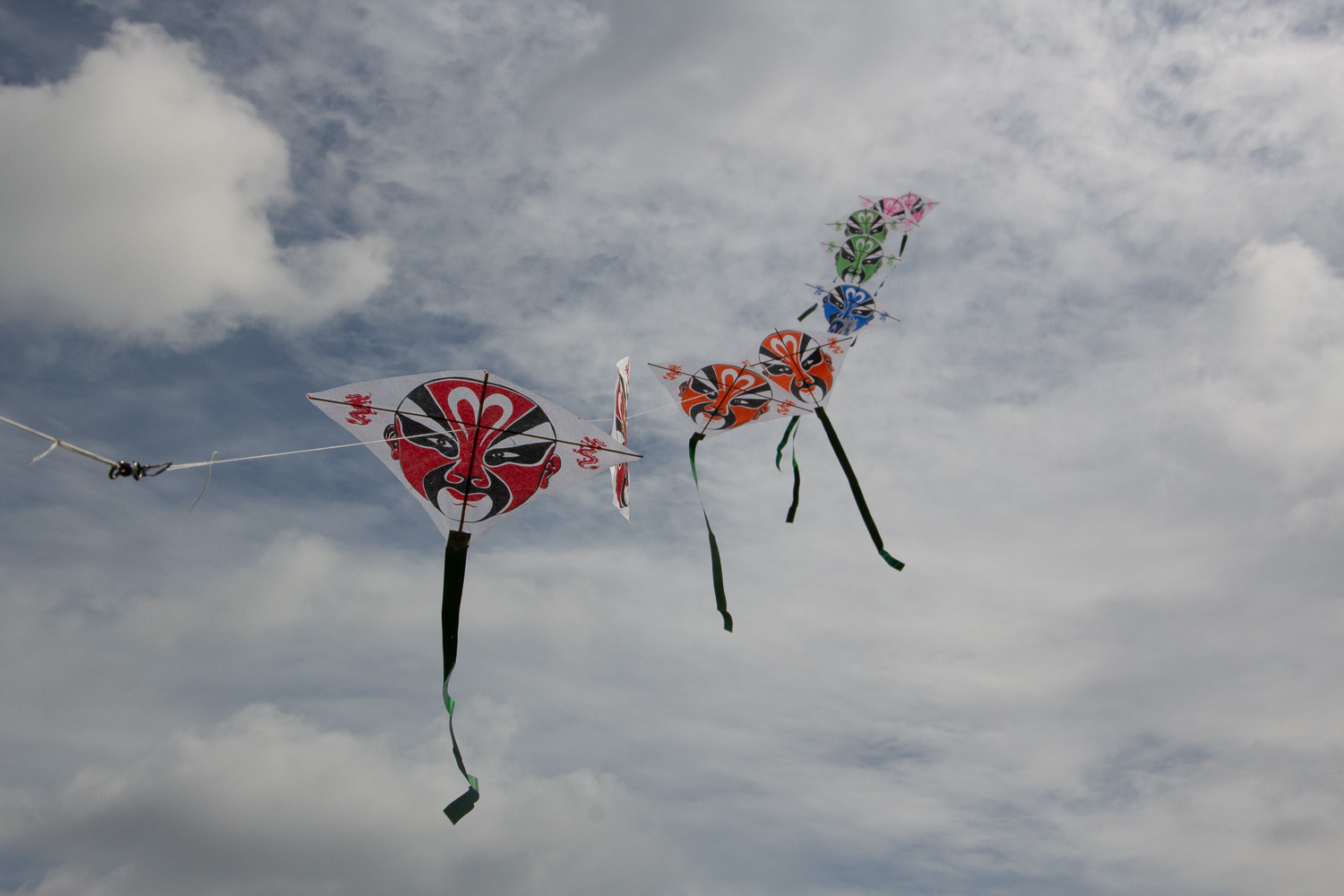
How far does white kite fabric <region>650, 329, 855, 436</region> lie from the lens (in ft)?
64.3

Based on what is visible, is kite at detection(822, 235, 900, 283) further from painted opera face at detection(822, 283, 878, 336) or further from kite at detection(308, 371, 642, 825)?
kite at detection(308, 371, 642, 825)

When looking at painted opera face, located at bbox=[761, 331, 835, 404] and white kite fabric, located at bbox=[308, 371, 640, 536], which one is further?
painted opera face, located at bbox=[761, 331, 835, 404]

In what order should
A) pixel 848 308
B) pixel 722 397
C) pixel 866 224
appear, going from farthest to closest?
pixel 866 224 → pixel 848 308 → pixel 722 397

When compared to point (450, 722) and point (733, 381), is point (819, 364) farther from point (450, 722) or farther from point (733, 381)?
point (450, 722)

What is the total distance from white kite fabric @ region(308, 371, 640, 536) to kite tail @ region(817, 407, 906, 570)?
21.6 ft

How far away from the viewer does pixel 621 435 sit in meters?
24.2

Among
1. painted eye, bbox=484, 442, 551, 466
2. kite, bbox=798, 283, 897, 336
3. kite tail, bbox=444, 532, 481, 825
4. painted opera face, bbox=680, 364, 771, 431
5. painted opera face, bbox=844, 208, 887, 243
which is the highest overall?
painted opera face, bbox=844, 208, 887, 243

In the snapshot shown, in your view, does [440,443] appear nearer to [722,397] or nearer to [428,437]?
[428,437]

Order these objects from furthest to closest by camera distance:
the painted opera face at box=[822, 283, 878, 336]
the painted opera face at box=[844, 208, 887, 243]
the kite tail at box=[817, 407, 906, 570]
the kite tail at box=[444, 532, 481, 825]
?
the painted opera face at box=[844, 208, 887, 243], the painted opera face at box=[822, 283, 878, 336], the kite tail at box=[817, 407, 906, 570], the kite tail at box=[444, 532, 481, 825]

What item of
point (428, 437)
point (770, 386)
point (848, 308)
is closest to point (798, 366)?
point (770, 386)

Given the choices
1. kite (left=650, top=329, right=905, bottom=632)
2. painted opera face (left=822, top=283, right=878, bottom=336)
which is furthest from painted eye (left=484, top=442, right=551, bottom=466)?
painted opera face (left=822, top=283, right=878, bottom=336)

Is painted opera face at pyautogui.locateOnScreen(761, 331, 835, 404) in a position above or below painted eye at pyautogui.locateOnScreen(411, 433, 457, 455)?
above

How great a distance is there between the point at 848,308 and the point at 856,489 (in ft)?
22.7

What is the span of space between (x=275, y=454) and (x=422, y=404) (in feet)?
8.77
